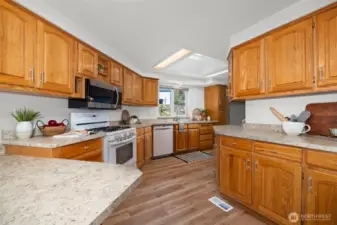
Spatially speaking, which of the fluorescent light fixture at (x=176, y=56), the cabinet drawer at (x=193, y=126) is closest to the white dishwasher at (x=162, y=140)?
the cabinet drawer at (x=193, y=126)

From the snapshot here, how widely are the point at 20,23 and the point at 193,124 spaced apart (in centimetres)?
394

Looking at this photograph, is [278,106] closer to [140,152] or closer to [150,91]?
[140,152]

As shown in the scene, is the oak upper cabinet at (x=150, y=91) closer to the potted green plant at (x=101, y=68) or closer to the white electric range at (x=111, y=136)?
the white electric range at (x=111, y=136)

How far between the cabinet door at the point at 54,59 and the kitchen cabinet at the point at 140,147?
5.19ft

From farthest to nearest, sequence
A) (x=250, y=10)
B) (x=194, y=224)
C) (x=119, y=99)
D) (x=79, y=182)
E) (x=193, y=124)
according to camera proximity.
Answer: (x=193, y=124) < (x=119, y=99) < (x=250, y=10) < (x=194, y=224) < (x=79, y=182)

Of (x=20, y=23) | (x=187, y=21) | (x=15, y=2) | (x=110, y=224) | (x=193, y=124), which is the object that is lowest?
(x=110, y=224)

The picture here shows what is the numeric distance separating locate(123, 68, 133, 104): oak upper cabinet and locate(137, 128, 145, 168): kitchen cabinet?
705 mm

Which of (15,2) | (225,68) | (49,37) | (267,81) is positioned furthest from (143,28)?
(225,68)

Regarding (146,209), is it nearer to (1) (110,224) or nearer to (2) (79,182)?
(1) (110,224)

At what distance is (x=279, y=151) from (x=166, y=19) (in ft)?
6.15

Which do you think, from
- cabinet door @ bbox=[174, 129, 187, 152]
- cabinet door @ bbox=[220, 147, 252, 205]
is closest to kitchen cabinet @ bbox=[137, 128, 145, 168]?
cabinet door @ bbox=[174, 129, 187, 152]

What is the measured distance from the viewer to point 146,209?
6.09ft

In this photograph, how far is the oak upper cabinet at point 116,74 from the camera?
2.77m

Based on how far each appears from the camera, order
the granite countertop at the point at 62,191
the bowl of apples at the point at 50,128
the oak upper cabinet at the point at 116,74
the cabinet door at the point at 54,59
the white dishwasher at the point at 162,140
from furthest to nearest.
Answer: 1. the white dishwasher at the point at 162,140
2. the oak upper cabinet at the point at 116,74
3. the bowl of apples at the point at 50,128
4. the cabinet door at the point at 54,59
5. the granite countertop at the point at 62,191
